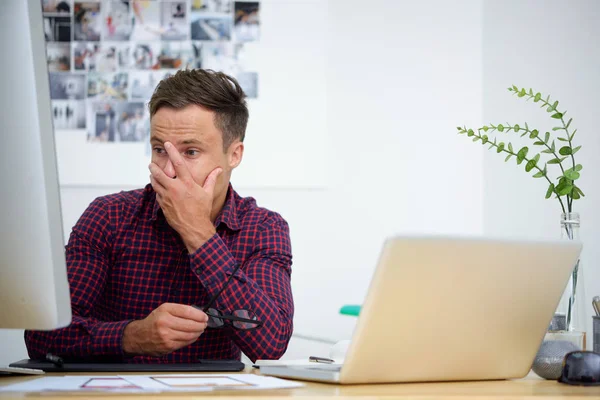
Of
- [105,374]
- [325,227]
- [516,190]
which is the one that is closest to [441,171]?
[516,190]

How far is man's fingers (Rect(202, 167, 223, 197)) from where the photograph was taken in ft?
5.23

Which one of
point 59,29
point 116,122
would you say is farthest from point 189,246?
point 59,29

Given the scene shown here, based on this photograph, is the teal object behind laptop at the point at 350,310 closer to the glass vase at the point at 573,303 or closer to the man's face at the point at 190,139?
the man's face at the point at 190,139

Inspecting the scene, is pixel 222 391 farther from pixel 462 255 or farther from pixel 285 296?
pixel 285 296

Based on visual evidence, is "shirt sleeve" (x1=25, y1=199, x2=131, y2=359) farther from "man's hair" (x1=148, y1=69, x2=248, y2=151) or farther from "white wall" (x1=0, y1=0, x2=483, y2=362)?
"white wall" (x1=0, y1=0, x2=483, y2=362)

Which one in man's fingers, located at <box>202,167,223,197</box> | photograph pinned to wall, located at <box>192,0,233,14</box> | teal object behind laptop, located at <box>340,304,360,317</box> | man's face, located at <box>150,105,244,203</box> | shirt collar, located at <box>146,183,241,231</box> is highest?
photograph pinned to wall, located at <box>192,0,233,14</box>

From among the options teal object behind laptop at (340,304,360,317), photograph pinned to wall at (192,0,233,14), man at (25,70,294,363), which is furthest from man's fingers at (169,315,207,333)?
photograph pinned to wall at (192,0,233,14)

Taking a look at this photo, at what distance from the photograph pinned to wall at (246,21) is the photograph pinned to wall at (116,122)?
40cm

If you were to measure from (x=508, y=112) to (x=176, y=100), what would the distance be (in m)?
1.38

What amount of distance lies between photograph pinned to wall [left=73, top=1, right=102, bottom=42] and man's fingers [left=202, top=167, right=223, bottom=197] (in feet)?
3.84

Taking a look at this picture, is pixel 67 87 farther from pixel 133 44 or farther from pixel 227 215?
pixel 227 215

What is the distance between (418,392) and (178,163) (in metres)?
0.83

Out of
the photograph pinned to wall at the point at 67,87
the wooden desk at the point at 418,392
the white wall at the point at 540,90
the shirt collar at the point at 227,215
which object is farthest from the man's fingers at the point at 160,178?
the white wall at the point at 540,90

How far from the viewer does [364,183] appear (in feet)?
8.66
